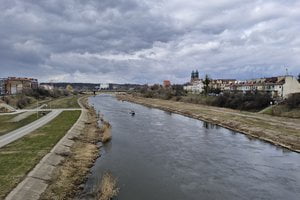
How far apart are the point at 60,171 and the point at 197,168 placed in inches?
462

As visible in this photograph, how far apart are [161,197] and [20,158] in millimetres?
12863

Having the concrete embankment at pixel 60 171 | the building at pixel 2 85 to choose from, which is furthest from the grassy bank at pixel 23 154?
the building at pixel 2 85

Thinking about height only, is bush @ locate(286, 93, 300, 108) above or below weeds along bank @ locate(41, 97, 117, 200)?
above

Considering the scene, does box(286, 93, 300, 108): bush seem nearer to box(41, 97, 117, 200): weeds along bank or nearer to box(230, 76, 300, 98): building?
box(230, 76, 300, 98): building

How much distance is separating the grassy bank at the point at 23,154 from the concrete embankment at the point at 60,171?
55 centimetres

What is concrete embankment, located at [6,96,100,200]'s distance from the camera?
19188 mm

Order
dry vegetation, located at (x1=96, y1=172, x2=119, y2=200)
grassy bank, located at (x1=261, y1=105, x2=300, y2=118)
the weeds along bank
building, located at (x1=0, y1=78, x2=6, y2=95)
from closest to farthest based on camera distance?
dry vegetation, located at (x1=96, y1=172, x2=119, y2=200)
the weeds along bank
grassy bank, located at (x1=261, y1=105, x2=300, y2=118)
building, located at (x1=0, y1=78, x2=6, y2=95)

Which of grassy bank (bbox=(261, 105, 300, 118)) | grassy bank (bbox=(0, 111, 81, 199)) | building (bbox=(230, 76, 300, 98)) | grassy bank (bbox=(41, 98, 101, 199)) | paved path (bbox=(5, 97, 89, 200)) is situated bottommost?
grassy bank (bbox=(41, 98, 101, 199))

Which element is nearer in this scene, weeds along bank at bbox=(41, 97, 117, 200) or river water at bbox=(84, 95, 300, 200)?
weeds along bank at bbox=(41, 97, 117, 200)

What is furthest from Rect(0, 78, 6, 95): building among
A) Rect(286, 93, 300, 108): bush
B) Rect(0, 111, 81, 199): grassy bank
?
Answer: Rect(286, 93, 300, 108): bush

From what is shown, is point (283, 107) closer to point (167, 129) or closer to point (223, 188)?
point (167, 129)

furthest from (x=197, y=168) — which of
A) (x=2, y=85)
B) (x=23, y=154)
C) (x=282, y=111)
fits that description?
(x=2, y=85)

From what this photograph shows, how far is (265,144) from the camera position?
131ft

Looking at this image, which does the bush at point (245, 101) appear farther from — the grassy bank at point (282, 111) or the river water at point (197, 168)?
the river water at point (197, 168)
